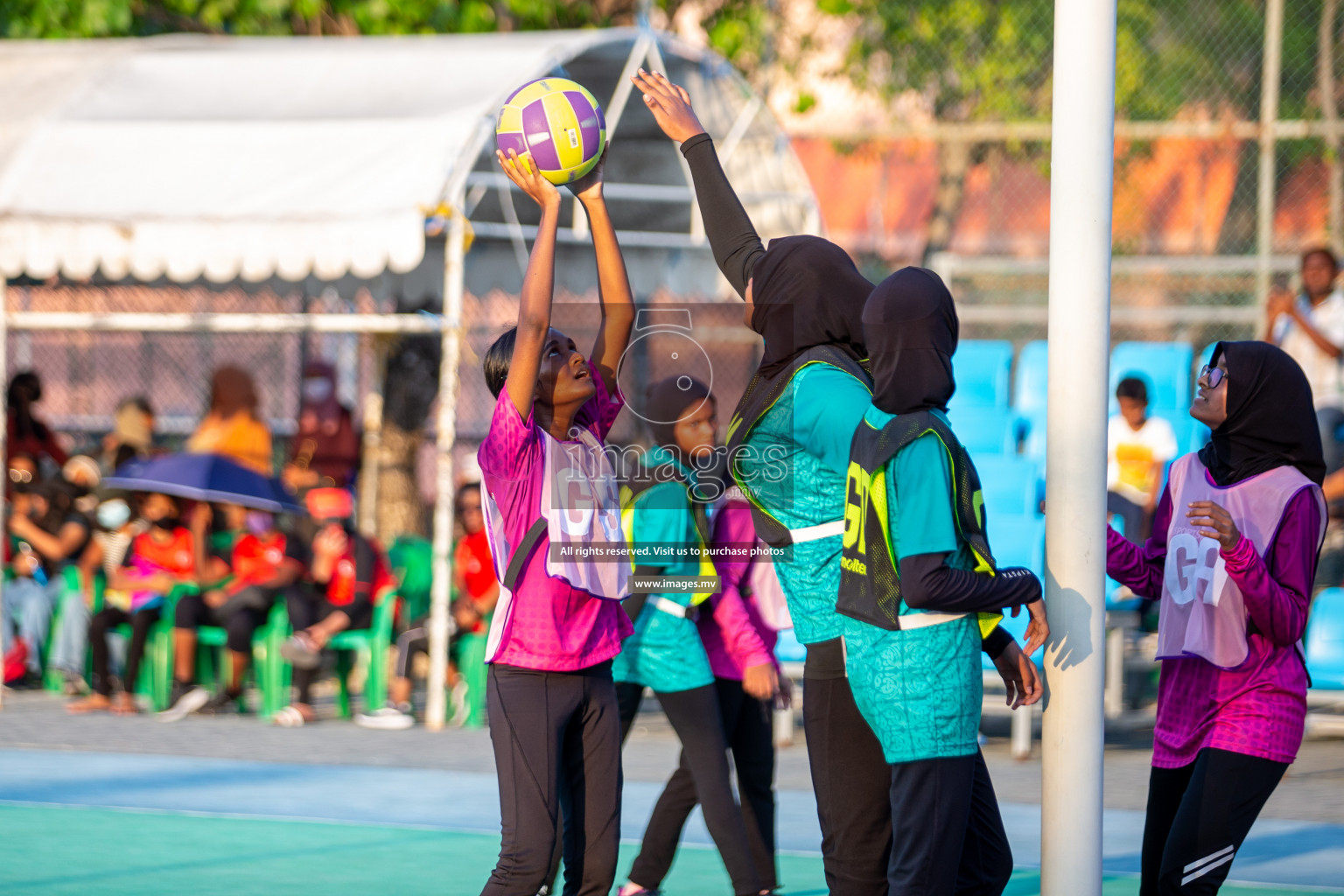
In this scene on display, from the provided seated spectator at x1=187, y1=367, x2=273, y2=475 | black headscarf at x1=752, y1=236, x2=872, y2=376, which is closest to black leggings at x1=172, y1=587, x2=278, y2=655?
seated spectator at x1=187, y1=367, x2=273, y2=475

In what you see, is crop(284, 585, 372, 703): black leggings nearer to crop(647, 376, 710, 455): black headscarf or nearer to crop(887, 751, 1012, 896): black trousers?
crop(647, 376, 710, 455): black headscarf

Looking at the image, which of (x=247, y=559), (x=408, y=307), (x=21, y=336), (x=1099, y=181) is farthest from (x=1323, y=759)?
(x=21, y=336)

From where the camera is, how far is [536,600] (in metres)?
4.36

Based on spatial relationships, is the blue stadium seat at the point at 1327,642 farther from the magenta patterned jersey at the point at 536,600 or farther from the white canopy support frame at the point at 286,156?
the magenta patterned jersey at the point at 536,600

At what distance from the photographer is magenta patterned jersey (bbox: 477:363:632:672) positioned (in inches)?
169

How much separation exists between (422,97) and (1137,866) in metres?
6.23

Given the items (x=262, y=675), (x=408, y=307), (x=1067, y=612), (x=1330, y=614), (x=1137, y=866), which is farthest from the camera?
(x=408, y=307)

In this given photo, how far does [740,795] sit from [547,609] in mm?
1734

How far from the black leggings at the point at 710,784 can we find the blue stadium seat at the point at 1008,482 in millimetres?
4429

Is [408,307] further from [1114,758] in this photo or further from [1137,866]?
[1137,866]

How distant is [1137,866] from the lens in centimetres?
623

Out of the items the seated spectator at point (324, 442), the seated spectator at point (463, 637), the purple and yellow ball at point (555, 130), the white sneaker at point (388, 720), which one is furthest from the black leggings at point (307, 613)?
the purple and yellow ball at point (555, 130)

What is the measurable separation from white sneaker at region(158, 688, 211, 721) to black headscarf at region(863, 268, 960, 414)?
7112 millimetres

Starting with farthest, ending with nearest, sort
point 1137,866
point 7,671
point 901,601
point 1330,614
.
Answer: point 7,671
point 1330,614
point 1137,866
point 901,601
